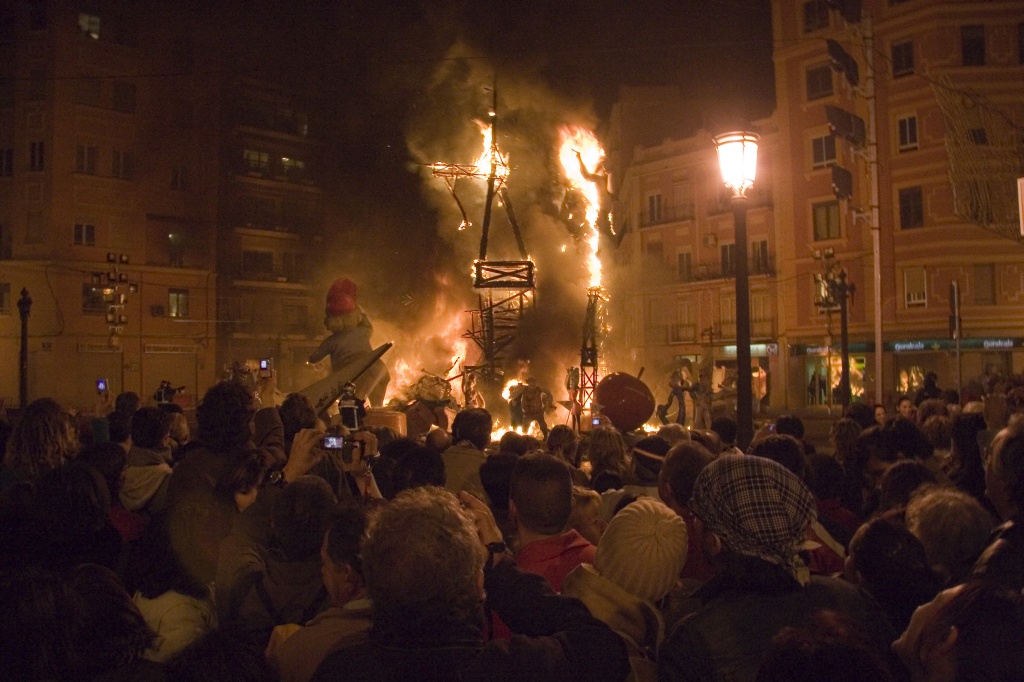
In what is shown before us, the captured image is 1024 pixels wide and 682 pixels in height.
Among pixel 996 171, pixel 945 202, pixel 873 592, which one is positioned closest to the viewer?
pixel 873 592

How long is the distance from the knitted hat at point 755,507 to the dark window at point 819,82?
1511 inches

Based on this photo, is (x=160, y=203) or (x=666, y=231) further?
(x=666, y=231)

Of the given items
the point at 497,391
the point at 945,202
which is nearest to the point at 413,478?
the point at 497,391

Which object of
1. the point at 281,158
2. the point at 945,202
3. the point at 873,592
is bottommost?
the point at 873,592

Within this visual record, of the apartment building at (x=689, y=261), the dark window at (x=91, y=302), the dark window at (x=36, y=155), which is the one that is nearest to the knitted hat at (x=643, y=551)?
the apartment building at (x=689, y=261)

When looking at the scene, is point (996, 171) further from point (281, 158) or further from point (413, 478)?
point (281, 158)

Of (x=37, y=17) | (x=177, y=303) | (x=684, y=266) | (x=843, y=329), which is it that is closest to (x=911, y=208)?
(x=684, y=266)

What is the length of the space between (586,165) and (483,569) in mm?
23451

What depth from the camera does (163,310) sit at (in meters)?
41.2

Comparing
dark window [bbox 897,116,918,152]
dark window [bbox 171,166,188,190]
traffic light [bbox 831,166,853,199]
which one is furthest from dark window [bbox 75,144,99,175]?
dark window [bbox 897,116,918,152]

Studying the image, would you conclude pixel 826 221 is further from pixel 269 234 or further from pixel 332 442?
pixel 332 442

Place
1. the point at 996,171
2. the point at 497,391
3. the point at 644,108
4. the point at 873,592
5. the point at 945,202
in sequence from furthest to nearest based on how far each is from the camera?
the point at 644,108 < the point at 945,202 < the point at 497,391 < the point at 996,171 < the point at 873,592

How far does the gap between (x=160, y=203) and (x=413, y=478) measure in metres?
41.7

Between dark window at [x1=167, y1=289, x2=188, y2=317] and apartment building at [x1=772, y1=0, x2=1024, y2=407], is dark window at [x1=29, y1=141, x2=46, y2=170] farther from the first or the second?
apartment building at [x1=772, y1=0, x2=1024, y2=407]
